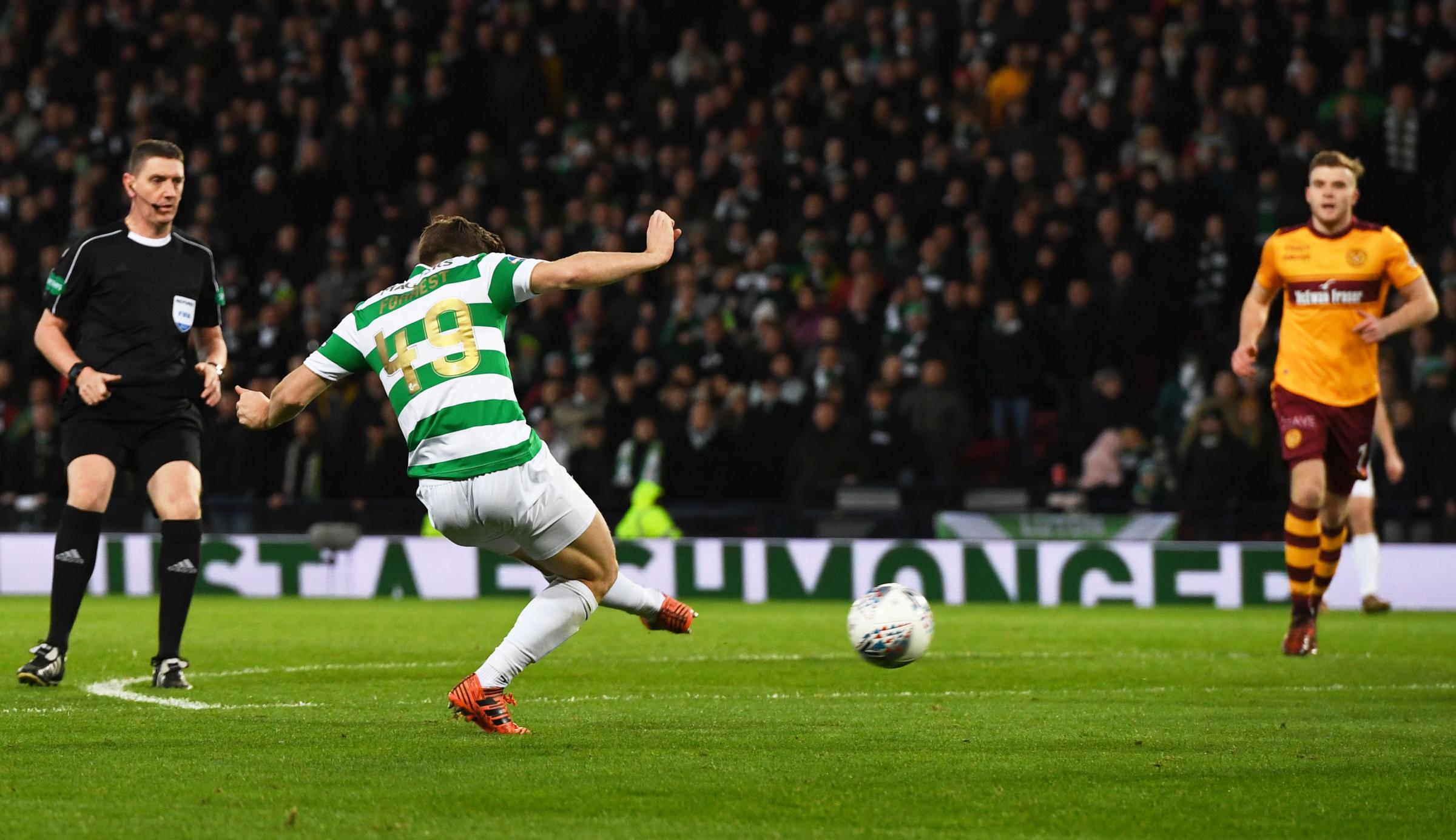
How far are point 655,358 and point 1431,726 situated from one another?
12.0 metres

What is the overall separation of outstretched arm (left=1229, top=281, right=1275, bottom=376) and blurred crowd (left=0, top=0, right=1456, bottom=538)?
584 centimetres

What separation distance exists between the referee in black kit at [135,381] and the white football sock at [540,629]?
224 cm

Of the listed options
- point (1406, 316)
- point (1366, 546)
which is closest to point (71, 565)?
point (1406, 316)

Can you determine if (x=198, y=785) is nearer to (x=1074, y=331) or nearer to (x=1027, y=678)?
(x=1027, y=678)

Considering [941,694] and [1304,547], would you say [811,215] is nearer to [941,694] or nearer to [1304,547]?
[1304,547]

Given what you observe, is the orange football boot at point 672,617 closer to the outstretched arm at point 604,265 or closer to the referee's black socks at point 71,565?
the outstretched arm at point 604,265

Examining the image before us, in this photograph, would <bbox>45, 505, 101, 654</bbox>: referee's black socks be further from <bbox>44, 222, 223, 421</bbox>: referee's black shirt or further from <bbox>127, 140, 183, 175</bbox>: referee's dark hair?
<bbox>127, 140, 183, 175</bbox>: referee's dark hair

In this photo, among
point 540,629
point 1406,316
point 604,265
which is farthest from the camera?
point 1406,316

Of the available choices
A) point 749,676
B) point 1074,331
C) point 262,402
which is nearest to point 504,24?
point 1074,331

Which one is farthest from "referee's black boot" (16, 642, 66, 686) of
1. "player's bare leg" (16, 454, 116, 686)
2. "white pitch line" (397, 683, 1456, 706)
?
"white pitch line" (397, 683, 1456, 706)

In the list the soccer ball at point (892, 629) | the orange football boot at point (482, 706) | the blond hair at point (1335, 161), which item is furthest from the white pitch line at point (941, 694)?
the blond hair at point (1335, 161)

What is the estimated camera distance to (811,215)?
18172 millimetres

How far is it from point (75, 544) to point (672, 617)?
290 centimetres

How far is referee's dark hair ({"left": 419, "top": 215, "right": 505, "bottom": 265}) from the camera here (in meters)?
6.44
